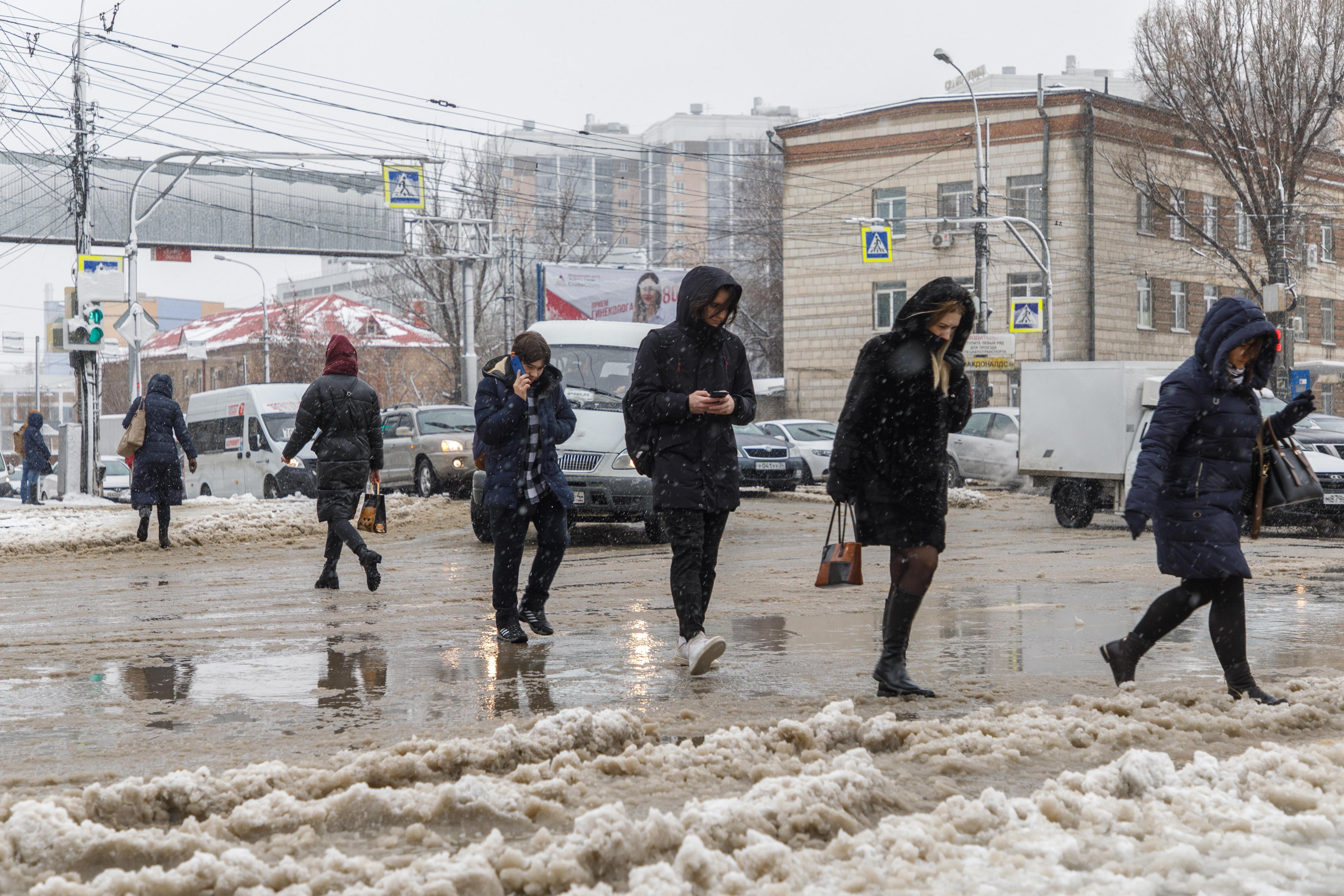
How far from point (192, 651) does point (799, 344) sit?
36.6 metres

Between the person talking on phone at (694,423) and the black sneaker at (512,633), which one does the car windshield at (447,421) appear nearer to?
the black sneaker at (512,633)

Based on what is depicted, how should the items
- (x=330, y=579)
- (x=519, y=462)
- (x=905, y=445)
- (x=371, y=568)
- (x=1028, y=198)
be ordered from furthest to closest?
1. (x=1028, y=198)
2. (x=330, y=579)
3. (x=371, y=568)
4. (x=519, y=462)
5. (x=905, y=445)

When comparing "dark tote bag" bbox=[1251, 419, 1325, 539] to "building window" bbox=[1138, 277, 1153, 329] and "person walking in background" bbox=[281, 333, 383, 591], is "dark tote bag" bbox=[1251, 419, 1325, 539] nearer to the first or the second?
"person walking in background" bbox=[281, 333, 383, 591]

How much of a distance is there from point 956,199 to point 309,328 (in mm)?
40973

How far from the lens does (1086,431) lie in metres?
16.8

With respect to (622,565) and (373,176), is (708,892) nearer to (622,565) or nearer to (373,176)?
(622,565)

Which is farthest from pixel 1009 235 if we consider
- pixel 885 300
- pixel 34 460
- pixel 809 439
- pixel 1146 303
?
pixel 34 460

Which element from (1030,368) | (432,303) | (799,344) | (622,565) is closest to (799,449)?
(1030,368)

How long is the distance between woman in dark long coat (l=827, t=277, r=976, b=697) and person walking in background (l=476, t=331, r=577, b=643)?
2118mm

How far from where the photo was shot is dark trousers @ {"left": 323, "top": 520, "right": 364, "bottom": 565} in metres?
10.0

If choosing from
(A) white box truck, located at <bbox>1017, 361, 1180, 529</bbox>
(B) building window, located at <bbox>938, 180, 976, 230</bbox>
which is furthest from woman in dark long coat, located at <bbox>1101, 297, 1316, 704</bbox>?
(B) building window, located at <bbox>938, 180, 976, 230</bbox>

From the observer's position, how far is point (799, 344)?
1692 inches

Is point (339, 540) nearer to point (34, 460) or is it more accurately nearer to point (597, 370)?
point (597, 370)

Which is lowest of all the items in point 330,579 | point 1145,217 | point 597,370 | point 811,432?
point 330,579
